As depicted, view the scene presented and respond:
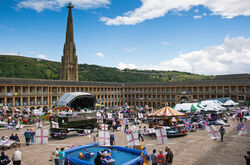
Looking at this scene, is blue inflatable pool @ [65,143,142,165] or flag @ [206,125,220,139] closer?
blue inflatable pool @ [65,143,142,165]

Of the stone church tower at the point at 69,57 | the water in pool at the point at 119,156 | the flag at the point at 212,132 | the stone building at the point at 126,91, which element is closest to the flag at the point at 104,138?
the water in pool at the point at 119,156

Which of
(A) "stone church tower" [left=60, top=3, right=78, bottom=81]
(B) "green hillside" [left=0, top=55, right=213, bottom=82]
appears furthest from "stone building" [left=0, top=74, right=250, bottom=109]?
(B) "green hillside" [left=0, top=55, right=213, bottom=82]

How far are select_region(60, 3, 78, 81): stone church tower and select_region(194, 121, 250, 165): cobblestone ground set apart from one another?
3032 inches

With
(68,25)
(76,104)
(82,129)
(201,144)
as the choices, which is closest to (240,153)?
(201,144)

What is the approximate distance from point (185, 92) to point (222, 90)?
1061 centimetres

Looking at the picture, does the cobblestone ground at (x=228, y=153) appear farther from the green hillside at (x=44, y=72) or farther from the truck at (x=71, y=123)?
the green hillside at (x=44, y=72)

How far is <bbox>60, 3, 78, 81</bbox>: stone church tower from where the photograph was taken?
8706 centimetres

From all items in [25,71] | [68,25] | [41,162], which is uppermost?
[68,25]

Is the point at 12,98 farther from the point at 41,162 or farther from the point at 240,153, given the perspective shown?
the point at 240,153

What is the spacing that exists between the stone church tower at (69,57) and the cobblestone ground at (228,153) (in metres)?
77.0

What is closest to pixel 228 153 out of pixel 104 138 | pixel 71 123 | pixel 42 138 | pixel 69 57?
pixel 104 138

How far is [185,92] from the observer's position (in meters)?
64.8

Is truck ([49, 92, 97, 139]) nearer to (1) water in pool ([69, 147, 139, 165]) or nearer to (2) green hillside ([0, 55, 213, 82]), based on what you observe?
(1) water in pool ([69, 147, 139, 165])

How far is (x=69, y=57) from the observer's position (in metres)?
87.6
